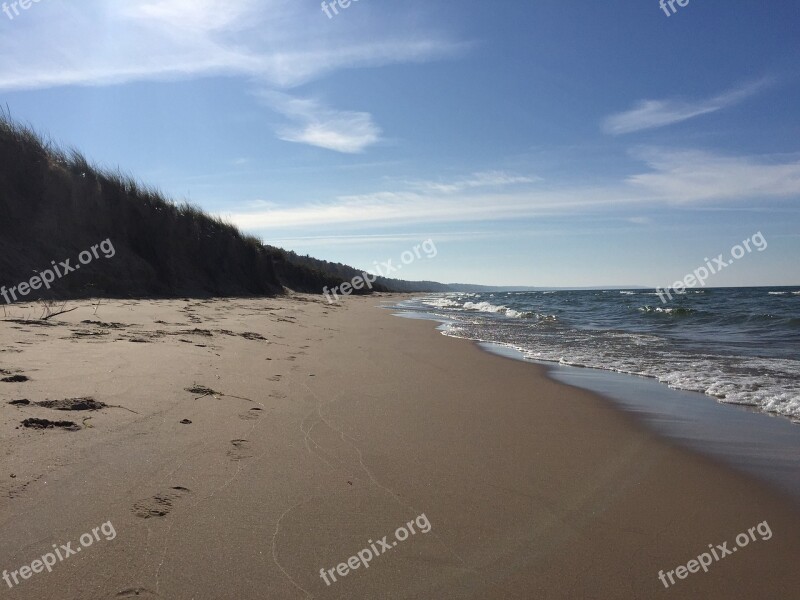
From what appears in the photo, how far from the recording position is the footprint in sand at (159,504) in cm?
202

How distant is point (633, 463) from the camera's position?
302 cm

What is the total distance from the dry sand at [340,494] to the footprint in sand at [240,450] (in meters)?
0.02

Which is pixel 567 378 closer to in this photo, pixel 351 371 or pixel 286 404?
pixel 351 371

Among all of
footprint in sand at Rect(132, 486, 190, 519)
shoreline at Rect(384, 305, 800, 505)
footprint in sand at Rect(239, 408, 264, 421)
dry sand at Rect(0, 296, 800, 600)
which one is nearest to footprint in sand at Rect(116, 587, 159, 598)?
dry sand at Rect(0, 296, 800, 600)

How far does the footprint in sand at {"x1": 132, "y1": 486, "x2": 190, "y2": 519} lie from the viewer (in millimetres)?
2023

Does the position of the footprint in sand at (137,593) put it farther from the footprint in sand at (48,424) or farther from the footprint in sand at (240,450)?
the footprint in sand at (48,424)

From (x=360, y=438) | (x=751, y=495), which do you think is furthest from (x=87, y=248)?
(x=751, y=495)

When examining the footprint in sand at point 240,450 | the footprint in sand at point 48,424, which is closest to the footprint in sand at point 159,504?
the footprint in sand at point 240,450

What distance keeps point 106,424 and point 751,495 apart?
3.60 m

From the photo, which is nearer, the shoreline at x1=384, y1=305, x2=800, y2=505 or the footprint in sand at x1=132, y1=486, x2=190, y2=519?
the footprint in sand at x1=132, y1=486, x2=190, y2=519

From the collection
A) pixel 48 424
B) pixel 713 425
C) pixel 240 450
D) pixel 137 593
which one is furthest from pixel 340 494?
pixel 713 425

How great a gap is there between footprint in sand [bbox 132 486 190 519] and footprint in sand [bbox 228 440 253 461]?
43cm

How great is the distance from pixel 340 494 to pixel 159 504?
31.1 inches

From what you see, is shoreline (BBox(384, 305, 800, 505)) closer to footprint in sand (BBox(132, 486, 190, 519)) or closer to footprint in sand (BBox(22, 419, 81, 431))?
footprint in sand (BBox(132, 486, 190, 519))
